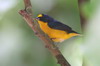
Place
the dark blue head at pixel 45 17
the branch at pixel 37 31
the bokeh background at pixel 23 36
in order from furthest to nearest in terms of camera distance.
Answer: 1. the dark blue head at pixel 45 17
2. the bokeh background at pixel 23 36
3. the branch at pixel 37 31

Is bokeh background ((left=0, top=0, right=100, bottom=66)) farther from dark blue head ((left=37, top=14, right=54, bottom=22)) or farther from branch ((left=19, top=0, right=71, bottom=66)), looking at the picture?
dark blue head ((left=37, top=14, right=54, bottom=22))

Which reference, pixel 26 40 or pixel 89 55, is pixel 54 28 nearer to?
pixel 26 40

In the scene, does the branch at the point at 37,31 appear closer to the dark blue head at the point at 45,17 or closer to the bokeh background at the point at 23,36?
the bokeh background at the point at 23,36

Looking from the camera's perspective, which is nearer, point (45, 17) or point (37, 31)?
point (37, 31)

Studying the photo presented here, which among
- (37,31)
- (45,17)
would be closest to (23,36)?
(37,31)

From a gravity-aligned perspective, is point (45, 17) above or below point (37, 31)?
above

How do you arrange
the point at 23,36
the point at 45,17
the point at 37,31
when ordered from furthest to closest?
the point at 45,17 → the point at 23,36 → the point at 37,31

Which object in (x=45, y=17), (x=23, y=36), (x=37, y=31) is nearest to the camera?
(x=37, y=31)

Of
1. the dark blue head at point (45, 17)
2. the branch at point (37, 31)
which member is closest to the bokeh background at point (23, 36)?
the branch at point (37, 31)

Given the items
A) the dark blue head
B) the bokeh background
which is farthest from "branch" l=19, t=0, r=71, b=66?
the dark blue head

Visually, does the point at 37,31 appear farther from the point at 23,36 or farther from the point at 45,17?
the point at 45,17

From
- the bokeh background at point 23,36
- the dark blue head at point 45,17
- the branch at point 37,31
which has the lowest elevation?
the branch at point 37,31

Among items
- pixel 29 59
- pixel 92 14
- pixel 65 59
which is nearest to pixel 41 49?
pixel 29 59

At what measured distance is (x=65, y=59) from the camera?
0.22m
